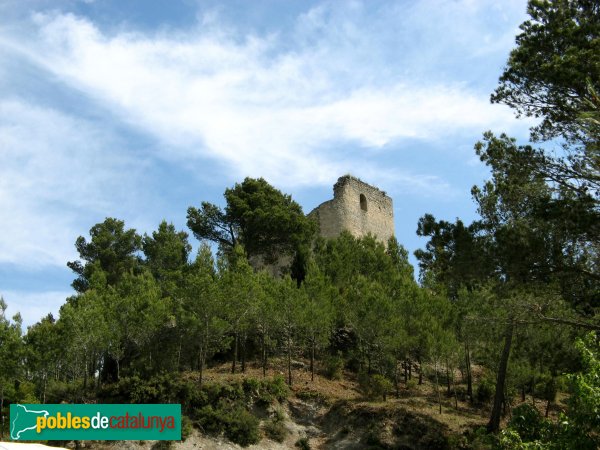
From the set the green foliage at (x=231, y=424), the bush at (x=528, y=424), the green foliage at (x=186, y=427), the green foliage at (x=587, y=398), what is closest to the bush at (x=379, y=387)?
the green foliage at (x=231, y=424)

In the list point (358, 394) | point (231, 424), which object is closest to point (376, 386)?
point (358, 394)

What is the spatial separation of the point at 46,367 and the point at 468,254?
1440 cm

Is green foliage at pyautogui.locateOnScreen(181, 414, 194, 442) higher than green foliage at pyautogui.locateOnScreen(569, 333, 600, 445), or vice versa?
green foliage at pyautogui.locateOnScreen(569, 333, 600, 445)

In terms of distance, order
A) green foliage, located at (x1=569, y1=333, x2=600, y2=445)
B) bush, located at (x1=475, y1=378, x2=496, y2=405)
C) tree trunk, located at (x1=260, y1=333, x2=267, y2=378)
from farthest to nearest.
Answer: bush, located at (x1=475, y1=378, x2=496, y2=405) → tree trunk, located at (x1=260, y1=333, x2=267, y2=378) → green foliage, located at (x1=569, y1=333, x2=600, y2=445)

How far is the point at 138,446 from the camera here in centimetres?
1855

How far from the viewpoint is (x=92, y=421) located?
54.4ft

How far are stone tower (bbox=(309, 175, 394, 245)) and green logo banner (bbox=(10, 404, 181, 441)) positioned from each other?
900 inches

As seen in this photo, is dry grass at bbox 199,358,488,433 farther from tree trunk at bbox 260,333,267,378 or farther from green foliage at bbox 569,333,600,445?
green foliage at bbox 569,333,600,445

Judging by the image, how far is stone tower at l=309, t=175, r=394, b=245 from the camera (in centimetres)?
3922

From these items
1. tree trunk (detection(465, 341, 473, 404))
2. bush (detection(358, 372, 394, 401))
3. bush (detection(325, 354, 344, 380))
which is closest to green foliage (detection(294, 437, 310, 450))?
bush (detection(358, 372, 394, 401))

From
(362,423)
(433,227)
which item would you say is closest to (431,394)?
(362,423)

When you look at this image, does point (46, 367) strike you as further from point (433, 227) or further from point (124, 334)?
point (433, 227)


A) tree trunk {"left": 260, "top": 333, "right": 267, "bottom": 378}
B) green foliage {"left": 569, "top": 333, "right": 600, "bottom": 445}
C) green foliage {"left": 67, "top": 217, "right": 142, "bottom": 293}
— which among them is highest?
green foliage {"left": 67, "top": 217, "right": 142, "bottom": 293}

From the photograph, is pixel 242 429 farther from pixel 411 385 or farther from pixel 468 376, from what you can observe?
pixel 468 376
